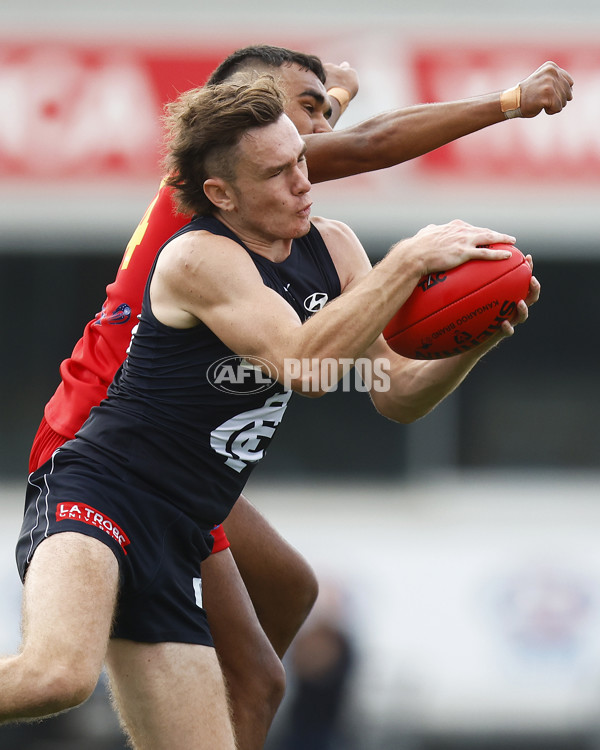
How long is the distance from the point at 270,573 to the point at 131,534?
3.35ft

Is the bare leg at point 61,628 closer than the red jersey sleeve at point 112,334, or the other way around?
the bare leg at point 61,628

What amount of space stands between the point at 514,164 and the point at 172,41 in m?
2.81

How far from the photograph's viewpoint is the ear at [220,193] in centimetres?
433

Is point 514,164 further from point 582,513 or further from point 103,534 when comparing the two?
point 103,534

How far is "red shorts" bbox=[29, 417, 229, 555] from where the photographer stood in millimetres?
4711

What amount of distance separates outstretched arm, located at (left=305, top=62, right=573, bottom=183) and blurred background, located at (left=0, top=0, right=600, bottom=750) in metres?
4.94

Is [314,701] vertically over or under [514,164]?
under

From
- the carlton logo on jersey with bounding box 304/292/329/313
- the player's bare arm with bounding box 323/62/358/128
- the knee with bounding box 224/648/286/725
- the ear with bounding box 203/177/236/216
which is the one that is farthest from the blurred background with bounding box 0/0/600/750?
the ear with bounding box 203/177/236/216

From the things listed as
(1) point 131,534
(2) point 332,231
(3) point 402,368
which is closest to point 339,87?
(2) point 332,231

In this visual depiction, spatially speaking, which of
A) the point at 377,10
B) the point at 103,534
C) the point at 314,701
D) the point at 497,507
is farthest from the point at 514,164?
the point at 103,534

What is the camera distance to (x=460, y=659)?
9.65 meters

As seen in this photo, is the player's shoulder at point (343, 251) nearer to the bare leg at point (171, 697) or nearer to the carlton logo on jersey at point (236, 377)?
the carlton logo on jersey at point (236, 377)

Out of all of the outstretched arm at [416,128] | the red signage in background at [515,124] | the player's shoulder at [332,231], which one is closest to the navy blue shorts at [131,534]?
the player's shoulder at [332,231]

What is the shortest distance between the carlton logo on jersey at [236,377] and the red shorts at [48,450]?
66 centimetres
